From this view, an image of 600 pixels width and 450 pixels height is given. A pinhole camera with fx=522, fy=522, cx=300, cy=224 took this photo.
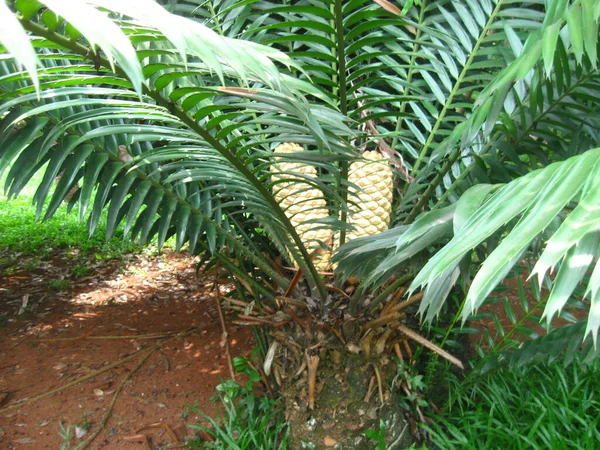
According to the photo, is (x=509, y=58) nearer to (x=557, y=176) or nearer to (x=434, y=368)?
(x=557, y=176)

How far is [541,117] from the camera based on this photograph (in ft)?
4.91

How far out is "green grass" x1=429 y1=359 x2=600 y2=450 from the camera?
1.80 m

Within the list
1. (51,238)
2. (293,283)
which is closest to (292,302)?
(293,283)

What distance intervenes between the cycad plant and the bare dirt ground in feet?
1.48

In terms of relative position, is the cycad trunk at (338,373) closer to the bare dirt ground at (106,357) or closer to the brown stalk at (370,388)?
the brown stalk at (370,388)

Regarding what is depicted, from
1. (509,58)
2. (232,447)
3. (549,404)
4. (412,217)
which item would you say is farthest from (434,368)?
(509,58)

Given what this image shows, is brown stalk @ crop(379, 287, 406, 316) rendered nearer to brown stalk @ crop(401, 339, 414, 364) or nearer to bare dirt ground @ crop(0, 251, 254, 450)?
brown stalk @ crop(401, 339, 414, 364)

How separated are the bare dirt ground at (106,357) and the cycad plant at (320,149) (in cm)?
45

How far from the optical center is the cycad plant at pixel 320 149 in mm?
717

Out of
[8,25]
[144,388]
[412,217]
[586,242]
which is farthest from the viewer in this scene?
[144,388]

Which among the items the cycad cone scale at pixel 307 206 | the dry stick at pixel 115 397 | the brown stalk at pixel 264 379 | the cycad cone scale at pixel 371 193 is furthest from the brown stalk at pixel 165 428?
the cycad cone scale at pixel 371 193

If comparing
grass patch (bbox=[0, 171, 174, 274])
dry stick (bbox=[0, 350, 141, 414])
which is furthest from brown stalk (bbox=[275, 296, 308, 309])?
grass patch (bbox=[0, 171, 174, 274])

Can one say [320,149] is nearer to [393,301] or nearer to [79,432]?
[393,301]

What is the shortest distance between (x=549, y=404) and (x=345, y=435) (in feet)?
2.53
